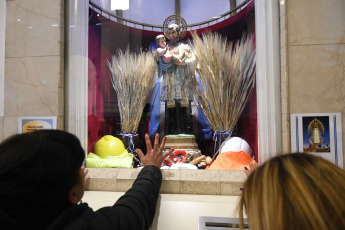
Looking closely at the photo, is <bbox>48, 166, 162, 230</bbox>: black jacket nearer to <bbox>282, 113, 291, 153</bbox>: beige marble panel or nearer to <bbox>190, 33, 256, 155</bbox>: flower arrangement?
<bbox>282, 113, 291, 153</bbox>: beige marble panel

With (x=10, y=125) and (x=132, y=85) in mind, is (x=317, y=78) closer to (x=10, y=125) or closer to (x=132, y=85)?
(x=132, y=85)

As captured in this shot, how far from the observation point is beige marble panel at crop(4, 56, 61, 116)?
6.61ft

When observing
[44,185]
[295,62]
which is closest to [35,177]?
[44,185]

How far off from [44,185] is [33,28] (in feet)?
6.43

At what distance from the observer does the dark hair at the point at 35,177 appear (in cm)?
60

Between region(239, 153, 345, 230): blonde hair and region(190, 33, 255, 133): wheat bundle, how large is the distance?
1686mm

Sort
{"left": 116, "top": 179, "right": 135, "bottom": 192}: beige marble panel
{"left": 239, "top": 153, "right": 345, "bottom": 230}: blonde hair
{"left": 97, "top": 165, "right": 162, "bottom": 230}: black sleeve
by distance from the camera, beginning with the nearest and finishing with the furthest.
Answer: {"left": 239, "top": 153, "right": 345, "bottom": 230}: blonde hair < {"left": 97, "top": 165, "right": 162, "bottom": 230}: black sleeve < {"left": 116, "top": 179, "right": 135, "bottom": 192}: beige marble panel

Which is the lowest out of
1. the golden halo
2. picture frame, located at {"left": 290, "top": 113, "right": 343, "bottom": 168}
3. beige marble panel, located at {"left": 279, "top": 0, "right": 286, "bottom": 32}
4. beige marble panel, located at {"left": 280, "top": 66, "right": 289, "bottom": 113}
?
picture frame, located at {"left": 290, "top": 113, "right": 343, "bottom": 168}

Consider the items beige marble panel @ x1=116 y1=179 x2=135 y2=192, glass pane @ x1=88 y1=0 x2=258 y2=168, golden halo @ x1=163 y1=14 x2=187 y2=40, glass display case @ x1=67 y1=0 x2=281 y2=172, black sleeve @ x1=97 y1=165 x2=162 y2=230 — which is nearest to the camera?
black sleeve @ x1=97 y1=165 x2=162 y2=230

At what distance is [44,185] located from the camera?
633mm

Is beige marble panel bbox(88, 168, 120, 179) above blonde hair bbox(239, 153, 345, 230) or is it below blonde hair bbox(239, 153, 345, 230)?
below

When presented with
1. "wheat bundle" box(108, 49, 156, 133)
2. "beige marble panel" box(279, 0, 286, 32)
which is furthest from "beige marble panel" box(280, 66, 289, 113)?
"wheat bundle" box(108, 49, 156, 133)

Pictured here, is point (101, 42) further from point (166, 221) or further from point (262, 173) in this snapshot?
point (262, 173)

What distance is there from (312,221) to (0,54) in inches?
104
